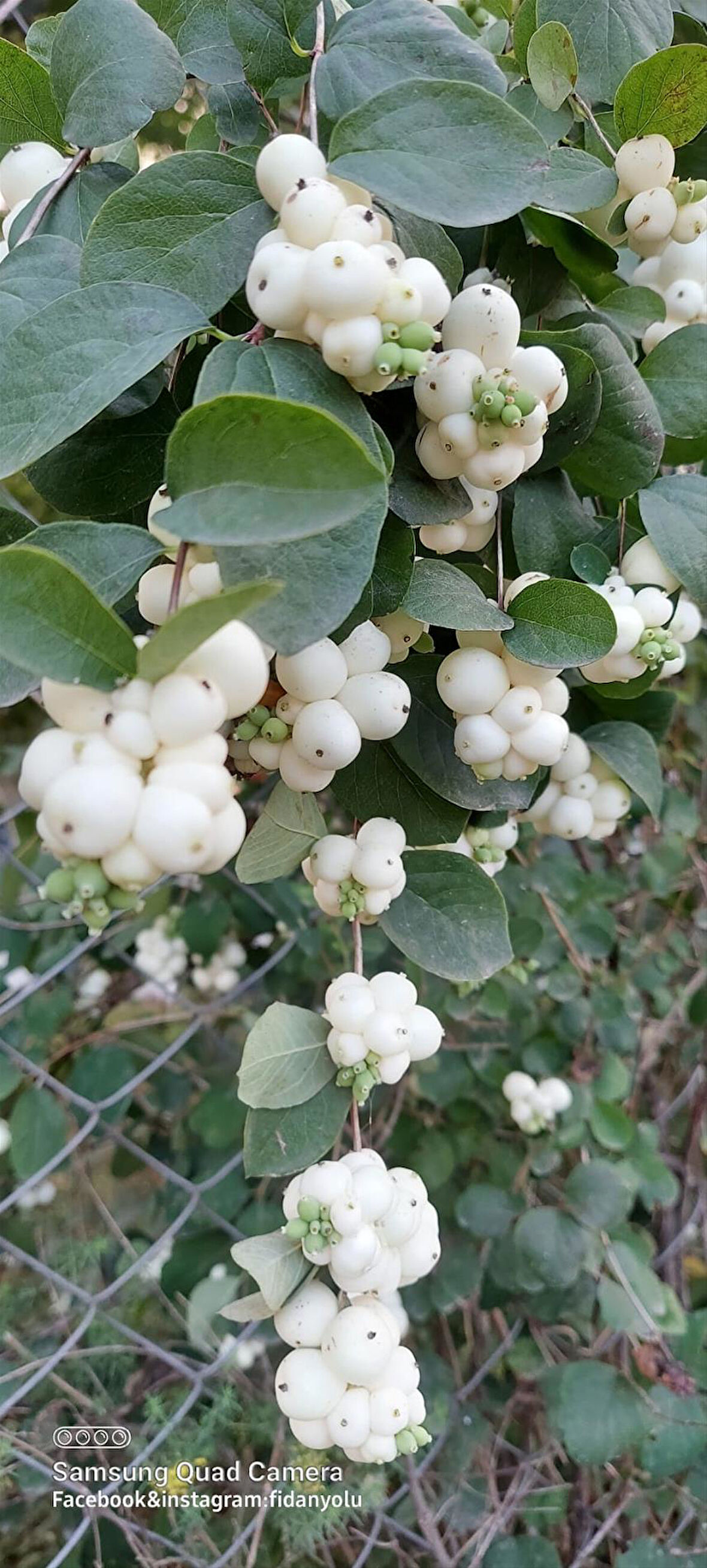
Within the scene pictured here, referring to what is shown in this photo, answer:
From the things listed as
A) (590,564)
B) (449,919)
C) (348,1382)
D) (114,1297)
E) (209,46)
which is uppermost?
(209,46)

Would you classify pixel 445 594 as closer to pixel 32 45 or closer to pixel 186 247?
pixel 186 247

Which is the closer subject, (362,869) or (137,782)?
(137,782)

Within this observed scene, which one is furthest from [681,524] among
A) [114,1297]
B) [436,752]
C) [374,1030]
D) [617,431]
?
[114,1297]

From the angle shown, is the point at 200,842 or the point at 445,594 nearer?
the point at 200,842

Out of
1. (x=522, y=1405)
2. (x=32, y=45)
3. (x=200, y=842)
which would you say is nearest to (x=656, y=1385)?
(x=522, y=1405)

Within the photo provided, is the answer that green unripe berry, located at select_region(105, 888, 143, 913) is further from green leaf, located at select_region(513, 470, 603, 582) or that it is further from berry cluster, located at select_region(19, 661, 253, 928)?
green leaf, located at select_region(513, 470, 603, 582)

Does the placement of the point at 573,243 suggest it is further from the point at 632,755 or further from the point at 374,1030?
the point at 374,1030

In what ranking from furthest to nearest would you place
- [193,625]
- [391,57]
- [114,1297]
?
1. [114,1297]
2. [391,57]
3. [193,625]

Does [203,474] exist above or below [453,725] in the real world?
above
